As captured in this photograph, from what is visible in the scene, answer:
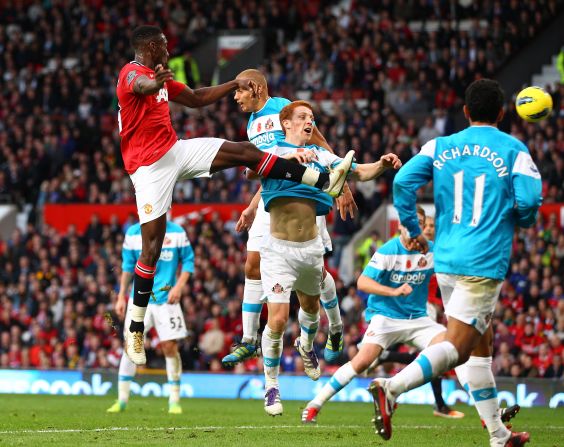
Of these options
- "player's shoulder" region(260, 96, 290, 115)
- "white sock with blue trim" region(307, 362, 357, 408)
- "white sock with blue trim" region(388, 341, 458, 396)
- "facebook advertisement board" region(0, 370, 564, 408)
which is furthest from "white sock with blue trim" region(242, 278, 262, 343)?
"facebook advertisement board" region(0, 370, 564, 408)

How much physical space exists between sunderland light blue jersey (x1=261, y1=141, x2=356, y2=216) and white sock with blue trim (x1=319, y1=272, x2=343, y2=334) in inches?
50.2

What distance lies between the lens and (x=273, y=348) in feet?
37.3

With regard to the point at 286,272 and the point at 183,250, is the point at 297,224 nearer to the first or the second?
the point at 286,272

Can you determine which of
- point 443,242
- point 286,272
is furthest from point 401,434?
point 443,242

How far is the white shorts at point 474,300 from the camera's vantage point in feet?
26.9

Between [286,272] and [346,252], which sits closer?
[286,272]

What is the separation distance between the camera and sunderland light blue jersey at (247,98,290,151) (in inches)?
468

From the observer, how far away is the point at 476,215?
27.1 feet

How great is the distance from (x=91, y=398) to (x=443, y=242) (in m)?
10.9

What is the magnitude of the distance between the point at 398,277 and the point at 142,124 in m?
3.64

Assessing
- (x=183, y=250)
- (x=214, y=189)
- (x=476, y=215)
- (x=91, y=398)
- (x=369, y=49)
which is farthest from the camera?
(x=369, y=49)

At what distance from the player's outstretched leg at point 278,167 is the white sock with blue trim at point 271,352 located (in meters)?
1.72

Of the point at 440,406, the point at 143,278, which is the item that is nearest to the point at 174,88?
the point at 143,278

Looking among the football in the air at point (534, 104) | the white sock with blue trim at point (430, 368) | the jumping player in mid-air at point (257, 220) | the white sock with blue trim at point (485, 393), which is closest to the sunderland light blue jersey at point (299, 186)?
the jumping player in mid-air at point (257, 220)
